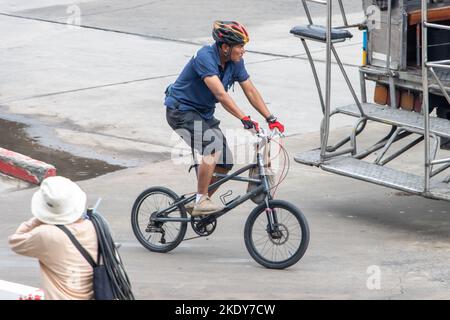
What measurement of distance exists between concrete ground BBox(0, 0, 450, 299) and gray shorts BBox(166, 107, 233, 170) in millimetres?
812

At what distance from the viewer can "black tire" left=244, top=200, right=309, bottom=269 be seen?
7.72 meters

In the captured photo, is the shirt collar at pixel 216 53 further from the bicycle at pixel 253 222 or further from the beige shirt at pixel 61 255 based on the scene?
the beige shirt at pixel 61 255

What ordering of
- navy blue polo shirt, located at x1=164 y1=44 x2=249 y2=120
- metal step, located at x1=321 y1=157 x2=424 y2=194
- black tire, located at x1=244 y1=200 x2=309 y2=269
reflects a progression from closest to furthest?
black tire, located at x1=244 y1=200 x2=309 y2=269, navy blue polo shirt, located at x1=164 y1=44 x2=249 y2=120, metal step, located at x1=321 y1=157 x2=424 y2=194

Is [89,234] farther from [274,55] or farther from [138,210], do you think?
[274,55]

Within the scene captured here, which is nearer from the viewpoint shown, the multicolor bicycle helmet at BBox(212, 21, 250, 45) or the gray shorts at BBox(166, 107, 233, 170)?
the multicolor bicycle helmet at BBox(212, 21, 250, 45)

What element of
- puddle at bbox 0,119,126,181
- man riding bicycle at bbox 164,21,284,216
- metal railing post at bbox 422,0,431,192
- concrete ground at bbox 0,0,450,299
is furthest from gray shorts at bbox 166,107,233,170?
puddle at bbox 0,119,126,181

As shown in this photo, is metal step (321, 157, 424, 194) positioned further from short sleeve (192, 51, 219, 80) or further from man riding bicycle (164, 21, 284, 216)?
short sleeve (192, 51, 219, 80)

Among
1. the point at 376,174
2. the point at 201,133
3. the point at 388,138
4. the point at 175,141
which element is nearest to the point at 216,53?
the point at 201,133

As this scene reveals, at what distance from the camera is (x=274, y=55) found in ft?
52.5

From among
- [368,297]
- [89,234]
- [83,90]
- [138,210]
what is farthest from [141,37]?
[89,234]

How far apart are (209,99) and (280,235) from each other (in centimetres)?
122

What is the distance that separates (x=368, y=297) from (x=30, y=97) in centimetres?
748

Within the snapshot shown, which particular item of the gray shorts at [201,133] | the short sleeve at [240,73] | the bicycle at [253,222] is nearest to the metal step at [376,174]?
the bicycle at [253,222]

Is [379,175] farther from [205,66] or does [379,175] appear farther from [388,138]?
[205,66]
